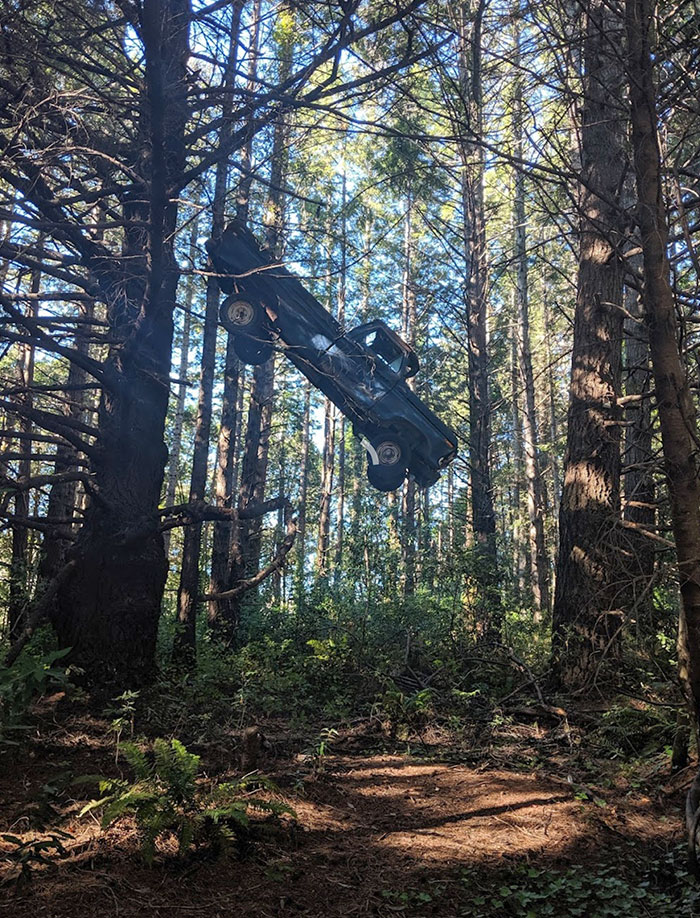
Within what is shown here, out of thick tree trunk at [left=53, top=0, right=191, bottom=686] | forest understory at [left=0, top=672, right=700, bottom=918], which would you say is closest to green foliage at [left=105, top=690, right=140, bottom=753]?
forest understory at [left=0, top=672, right=700, bottom=918]

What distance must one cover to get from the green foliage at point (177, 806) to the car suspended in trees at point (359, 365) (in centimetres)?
702

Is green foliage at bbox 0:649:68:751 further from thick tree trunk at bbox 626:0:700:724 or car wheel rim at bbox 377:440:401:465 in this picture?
car wheel rim at bbox 377:440:401:465

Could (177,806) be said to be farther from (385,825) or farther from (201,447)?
(201,447)

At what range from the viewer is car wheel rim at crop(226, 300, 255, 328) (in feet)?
33.2

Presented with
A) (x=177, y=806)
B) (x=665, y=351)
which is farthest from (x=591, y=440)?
(x=177, y=806)

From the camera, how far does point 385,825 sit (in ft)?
12.3

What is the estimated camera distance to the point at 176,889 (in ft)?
9.46

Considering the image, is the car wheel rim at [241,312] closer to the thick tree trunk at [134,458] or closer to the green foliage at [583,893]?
the thick tree trunk at [134,458]

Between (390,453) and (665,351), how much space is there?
711cm

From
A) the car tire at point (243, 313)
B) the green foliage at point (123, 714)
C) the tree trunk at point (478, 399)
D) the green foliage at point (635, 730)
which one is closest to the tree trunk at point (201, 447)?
the car tire at point (243, 313)

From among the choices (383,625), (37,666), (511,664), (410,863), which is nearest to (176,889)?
(410,863)

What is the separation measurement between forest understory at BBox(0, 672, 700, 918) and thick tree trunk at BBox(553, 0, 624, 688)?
31.2 inches

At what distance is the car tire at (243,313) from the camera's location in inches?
397

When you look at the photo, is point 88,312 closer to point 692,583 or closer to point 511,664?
point 511,664
